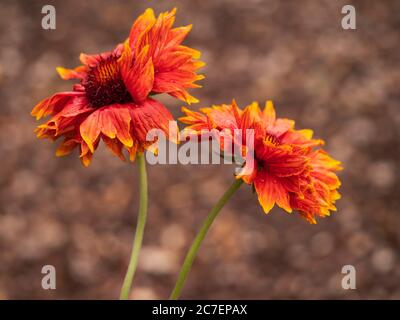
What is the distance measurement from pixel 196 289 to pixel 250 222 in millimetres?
331

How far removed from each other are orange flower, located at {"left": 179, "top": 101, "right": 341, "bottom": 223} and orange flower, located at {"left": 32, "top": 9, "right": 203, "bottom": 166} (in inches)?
1.8

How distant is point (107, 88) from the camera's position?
2.86 feet

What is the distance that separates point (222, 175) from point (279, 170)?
60.0 inches

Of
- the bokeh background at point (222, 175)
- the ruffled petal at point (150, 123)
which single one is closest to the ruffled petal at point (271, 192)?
the ruffled petal at point (150, 123)

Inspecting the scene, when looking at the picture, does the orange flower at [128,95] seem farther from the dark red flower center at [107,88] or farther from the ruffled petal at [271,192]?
the ruffled petal at [271,192]

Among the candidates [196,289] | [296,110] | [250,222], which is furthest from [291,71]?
[196,289]

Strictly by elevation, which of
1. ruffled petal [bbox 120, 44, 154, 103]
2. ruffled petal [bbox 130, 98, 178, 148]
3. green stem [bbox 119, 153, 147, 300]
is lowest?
green stem [bbox 119, 153, 147, 300]

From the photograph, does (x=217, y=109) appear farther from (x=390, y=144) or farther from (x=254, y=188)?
(x=390, y=144)

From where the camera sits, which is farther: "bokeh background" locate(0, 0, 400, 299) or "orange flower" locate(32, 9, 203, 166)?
"bokeh background" locate(0, 0, 400, 299)

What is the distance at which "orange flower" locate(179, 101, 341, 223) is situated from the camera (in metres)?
0.79

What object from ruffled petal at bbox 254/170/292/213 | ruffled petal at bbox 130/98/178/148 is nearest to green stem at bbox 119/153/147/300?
ruffled petal at bbox 130/98/178/148

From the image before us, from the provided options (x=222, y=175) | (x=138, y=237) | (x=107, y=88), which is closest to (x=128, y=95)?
(x=107, y=88)

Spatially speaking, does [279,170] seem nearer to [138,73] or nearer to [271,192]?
[271,192]

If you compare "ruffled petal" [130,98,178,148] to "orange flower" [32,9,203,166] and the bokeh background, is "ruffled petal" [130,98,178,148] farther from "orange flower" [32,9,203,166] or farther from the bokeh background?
the bokeh background
